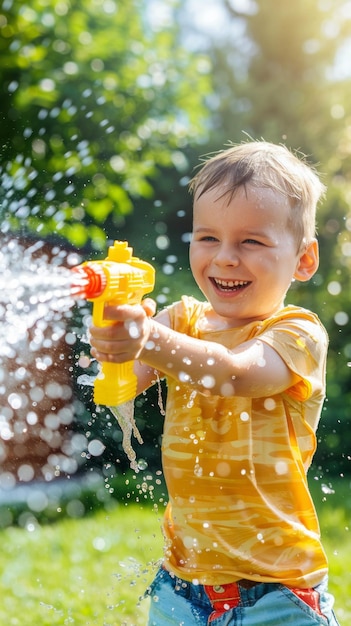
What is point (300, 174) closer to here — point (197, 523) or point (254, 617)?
point (197, 523)

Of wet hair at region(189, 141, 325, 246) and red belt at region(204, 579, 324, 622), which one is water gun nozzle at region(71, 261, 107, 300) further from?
red belt at region(204, 579, 324, 622)

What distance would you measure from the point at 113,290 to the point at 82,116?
5.00 metres

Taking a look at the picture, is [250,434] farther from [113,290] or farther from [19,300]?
[19,300]

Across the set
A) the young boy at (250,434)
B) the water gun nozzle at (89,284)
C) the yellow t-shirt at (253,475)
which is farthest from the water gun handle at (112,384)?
the yellow t-shirt at (253,475)

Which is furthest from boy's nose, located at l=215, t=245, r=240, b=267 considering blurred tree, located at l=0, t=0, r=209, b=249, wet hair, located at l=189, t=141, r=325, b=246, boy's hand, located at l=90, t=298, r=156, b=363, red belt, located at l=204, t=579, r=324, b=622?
blurred tree, located at l=0, t=0, r=209, b=249

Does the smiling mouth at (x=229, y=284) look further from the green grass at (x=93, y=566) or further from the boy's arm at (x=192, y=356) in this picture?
the green grass at (x=93, y=566)

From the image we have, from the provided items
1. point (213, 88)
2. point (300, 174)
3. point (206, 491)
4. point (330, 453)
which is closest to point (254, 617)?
point (206, 491)

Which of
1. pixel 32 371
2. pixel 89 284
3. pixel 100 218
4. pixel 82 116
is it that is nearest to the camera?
pixel 89 284

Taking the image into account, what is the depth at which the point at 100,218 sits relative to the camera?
18.5ft

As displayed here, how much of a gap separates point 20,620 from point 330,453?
11.0 ft

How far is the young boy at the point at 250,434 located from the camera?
1981mm

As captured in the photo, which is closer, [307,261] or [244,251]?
[244,251]

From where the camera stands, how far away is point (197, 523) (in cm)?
205

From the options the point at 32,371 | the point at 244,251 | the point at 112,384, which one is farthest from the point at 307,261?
the point at 32,371
